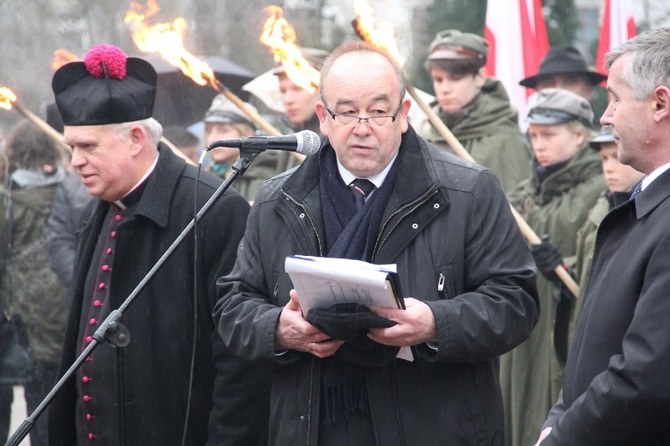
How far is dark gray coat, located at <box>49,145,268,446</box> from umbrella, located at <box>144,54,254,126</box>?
10.4ft

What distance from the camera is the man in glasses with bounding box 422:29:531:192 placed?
7141 millimetres

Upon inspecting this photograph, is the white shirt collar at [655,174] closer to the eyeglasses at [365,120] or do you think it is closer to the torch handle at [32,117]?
the eyeglasses at [365,120]

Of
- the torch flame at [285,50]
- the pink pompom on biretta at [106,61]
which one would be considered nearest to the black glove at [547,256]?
the torch flame at [285,50]

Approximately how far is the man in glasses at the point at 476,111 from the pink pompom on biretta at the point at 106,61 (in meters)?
2.75

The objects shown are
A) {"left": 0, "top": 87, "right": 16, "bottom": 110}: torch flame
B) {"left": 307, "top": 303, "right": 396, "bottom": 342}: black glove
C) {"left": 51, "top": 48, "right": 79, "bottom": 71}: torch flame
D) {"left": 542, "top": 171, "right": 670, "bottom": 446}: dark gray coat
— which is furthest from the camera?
{"left": 51, "top": 48, "right": 79, "bottom": 71}: torch flame

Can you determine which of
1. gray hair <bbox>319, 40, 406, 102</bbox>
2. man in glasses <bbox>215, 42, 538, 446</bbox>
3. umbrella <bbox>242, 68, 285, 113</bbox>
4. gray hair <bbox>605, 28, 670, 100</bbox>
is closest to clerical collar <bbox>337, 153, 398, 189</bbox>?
man in glasses <bbox>215, 42, 538, 446</bbox>

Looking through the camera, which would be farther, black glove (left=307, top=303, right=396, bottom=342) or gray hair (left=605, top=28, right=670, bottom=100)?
black glove (left=307, top=303, right=396, bottom=342)

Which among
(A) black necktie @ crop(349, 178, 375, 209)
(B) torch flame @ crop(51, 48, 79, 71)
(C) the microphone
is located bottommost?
(A) black necktie @ crop(349, 178, 375, 209)

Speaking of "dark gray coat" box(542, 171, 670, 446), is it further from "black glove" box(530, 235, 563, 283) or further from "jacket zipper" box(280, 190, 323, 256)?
"black glove" box(530, 235, 563, 283)

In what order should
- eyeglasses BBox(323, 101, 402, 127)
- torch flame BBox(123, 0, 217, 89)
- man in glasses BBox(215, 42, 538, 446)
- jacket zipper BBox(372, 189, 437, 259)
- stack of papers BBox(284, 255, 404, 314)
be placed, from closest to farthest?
1. stack of papers BBox(284, 255, 404, 314)
2. man in glasses BBox(215, 42, 538, 446)
3. jacket zipper BBox(372, 189, 437, 259)
4. eyeglasses BBox(323, 101, 402, 127)
5. torch flame BBox(123, 0, 217, 89)

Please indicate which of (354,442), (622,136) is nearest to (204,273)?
(354,442)

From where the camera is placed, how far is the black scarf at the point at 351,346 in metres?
3.82

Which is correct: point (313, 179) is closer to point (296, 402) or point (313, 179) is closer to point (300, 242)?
point (300, 242)

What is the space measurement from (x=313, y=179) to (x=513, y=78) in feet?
17.9
